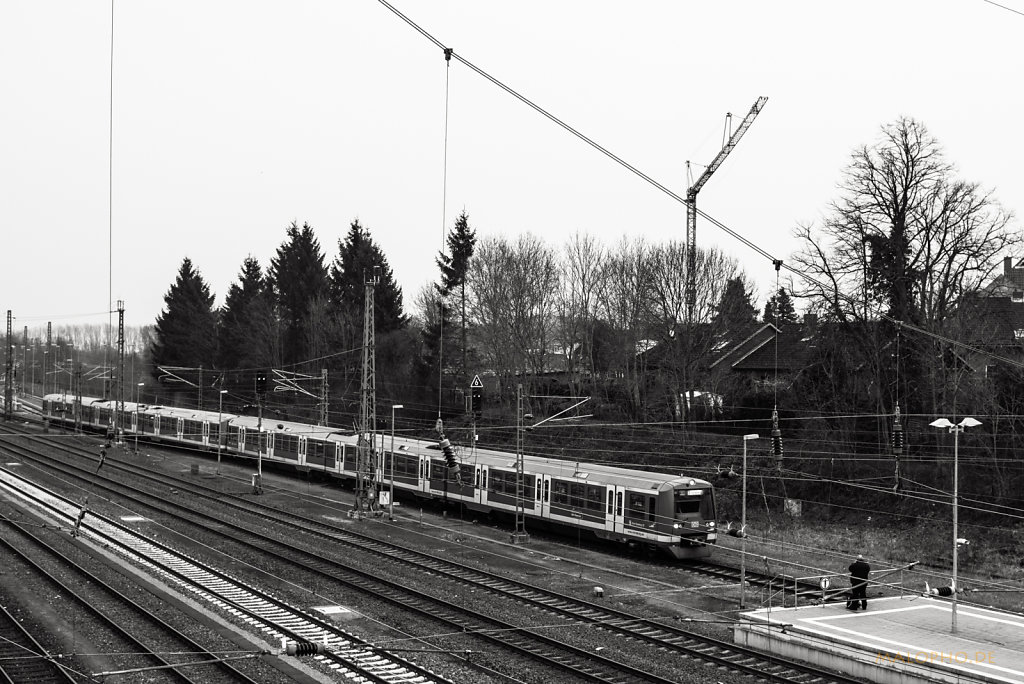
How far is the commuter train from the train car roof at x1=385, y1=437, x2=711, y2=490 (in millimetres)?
38

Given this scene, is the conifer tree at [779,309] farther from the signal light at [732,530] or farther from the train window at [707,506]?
the train window at [707,506]

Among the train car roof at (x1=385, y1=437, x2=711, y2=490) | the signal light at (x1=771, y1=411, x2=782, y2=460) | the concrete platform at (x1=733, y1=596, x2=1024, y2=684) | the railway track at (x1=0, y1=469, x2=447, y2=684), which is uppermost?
the signal light at (x1=771, y1=411, x2=782, y2=460)

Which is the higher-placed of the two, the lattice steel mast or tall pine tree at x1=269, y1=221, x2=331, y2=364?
tall pine tree at x1=269, y1=221, x2=331, y2=364

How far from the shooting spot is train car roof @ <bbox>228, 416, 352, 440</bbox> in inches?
1926

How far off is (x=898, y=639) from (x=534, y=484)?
1763 cm

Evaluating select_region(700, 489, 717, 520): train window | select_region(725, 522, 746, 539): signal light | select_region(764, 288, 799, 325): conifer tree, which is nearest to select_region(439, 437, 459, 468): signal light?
select_region(700, 489, 717, 520): train window

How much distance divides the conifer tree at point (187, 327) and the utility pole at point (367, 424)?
5487 centimetres

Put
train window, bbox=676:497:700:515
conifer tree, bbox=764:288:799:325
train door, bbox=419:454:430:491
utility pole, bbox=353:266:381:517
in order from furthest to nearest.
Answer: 1. conifer tree, bbox=764:288:799:325
2. train door, bbox=419:454:430:491
3. utility pole, bbox=353:266:381:517
4. train window, bbox=676:497:700:515

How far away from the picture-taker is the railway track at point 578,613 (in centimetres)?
1841

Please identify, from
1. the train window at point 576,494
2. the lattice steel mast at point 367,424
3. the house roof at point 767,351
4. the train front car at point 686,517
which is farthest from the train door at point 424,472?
the house roof at point 767,351

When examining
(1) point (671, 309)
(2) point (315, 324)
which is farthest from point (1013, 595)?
(2) point (315, 324)

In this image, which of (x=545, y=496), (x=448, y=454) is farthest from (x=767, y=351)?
(x=448, y=454)

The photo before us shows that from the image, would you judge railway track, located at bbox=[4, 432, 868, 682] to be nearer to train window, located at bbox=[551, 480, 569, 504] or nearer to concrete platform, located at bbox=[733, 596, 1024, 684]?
concrete platform, located at bbox=[733, 596, 1024, 684]

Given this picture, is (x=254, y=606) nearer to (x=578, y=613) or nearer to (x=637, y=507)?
(x=578, y=613)
